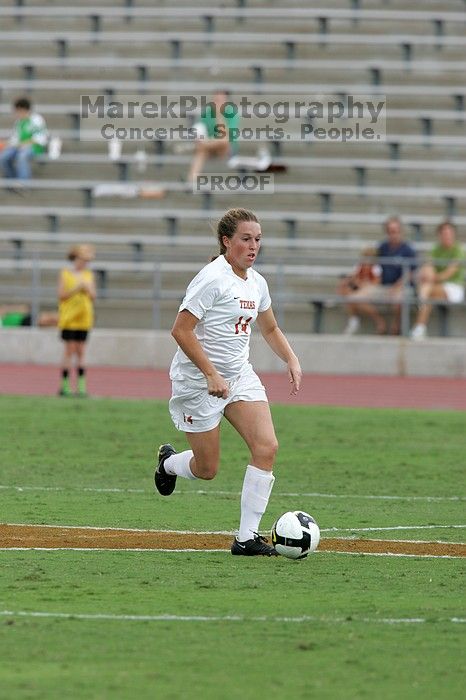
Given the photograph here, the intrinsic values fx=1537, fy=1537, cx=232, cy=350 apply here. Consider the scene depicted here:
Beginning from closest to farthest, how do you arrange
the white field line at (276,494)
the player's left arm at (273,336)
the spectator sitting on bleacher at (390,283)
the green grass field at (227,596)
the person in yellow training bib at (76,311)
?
the green grass field at (227,596) → the player's left arm at (273,336) → the white field line at (276,494) → the person in yellow training bib at (76,311) → the spectator sitting on bleacher at (390,283)

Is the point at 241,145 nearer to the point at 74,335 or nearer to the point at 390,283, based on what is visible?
the point at 390,283

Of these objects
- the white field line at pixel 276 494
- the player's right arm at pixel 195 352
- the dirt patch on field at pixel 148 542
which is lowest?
the white field line at pixel 276 494

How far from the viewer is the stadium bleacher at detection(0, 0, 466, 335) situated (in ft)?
89.2

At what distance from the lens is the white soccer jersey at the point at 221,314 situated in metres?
8.76

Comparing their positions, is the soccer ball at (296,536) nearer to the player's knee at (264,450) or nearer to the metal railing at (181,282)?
the player's knee at (264,450)

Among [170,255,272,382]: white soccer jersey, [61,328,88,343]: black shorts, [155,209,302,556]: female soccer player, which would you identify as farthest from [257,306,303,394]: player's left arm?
[61,328,88,343]: black shorts

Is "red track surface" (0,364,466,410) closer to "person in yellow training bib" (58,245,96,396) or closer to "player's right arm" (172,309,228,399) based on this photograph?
"person in yellow training bib" (58,245,96,396)

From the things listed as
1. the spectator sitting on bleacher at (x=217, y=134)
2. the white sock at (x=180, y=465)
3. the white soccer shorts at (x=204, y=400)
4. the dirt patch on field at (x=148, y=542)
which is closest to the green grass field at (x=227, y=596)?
the dirt patch on field at (x=148, y=542)

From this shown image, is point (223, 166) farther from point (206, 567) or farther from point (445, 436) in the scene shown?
point (206, 567)

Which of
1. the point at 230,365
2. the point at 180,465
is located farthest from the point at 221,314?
the point at 180,465

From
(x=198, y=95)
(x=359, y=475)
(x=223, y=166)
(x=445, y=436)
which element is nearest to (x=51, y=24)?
(x=198, y=95)

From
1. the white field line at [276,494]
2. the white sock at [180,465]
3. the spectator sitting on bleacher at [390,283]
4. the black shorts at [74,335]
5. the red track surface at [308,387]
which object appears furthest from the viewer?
the spectator sitting on bleacher at [390,283]

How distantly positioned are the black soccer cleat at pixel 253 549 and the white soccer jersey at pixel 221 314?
96 cm

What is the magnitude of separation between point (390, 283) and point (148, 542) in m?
16.0
